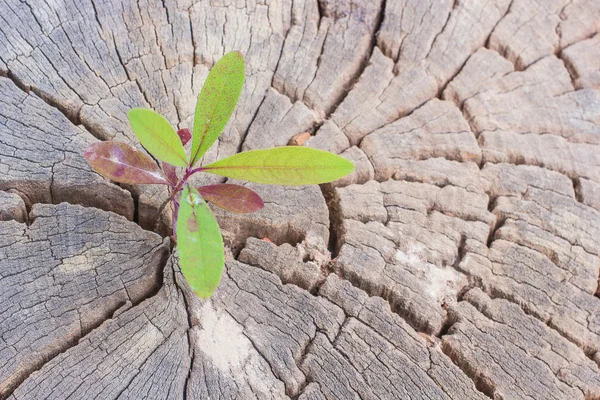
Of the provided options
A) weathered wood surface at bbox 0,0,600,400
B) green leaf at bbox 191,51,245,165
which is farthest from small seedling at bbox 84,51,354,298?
weathered wood surface at bbox 0,0,600,400

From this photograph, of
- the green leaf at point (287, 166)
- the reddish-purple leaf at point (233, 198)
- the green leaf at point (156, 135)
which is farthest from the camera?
the reddish-purple leaf at point (233, 198)

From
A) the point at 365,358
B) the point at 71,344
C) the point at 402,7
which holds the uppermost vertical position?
the point at 402,7

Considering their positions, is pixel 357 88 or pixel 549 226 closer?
pixel 549 226

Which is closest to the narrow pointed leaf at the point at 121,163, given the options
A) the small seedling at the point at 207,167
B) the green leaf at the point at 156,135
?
the small seedling at the point at 207,167

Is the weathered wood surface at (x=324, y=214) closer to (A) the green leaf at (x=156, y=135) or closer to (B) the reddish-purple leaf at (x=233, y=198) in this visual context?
(B) the reddish-purple leaf at (x=233, y=198)

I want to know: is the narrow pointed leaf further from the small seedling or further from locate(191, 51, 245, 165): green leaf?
locate(191, 51, 245, 165): green leaf

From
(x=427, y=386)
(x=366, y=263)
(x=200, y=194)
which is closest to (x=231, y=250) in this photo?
(x=200, y=194)

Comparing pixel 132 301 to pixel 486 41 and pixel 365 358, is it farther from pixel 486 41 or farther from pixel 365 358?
pixel 486 41
